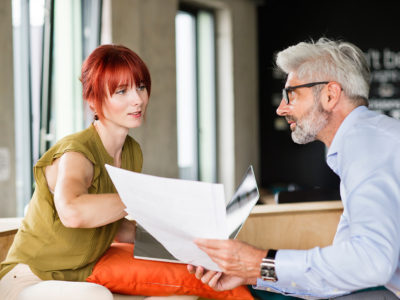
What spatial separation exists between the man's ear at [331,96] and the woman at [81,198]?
0.58 meters

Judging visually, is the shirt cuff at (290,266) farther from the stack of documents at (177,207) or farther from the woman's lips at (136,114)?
the woman's lips at (136,114)

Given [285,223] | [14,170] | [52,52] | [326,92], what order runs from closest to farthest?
[326,92] → [285,223] → [14,170] → [52,52]

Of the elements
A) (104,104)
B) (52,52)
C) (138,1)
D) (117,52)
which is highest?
(138,1)

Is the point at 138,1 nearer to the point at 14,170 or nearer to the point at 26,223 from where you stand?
the point at 14,170

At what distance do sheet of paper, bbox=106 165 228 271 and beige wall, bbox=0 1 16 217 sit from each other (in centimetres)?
327

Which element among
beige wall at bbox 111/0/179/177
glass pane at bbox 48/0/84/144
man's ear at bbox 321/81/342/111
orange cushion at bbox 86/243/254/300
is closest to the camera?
man's ear at bbox 321/81/342/111

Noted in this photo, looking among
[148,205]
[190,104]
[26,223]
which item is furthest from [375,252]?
[190,104]

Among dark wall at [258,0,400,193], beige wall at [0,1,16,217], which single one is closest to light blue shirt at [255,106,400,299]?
beige wall at [0,1,16,217]

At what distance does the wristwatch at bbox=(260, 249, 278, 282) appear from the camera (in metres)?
1.13

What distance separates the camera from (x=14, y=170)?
4172mm

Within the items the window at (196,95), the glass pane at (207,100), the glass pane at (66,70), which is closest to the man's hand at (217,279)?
the glass pane at (66,70)

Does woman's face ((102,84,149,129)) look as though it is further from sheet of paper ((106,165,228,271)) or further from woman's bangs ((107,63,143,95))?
sheet of paper ((106,165,228,271))

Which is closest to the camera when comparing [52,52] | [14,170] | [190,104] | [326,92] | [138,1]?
[326,92]

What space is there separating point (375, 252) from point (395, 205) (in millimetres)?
126
